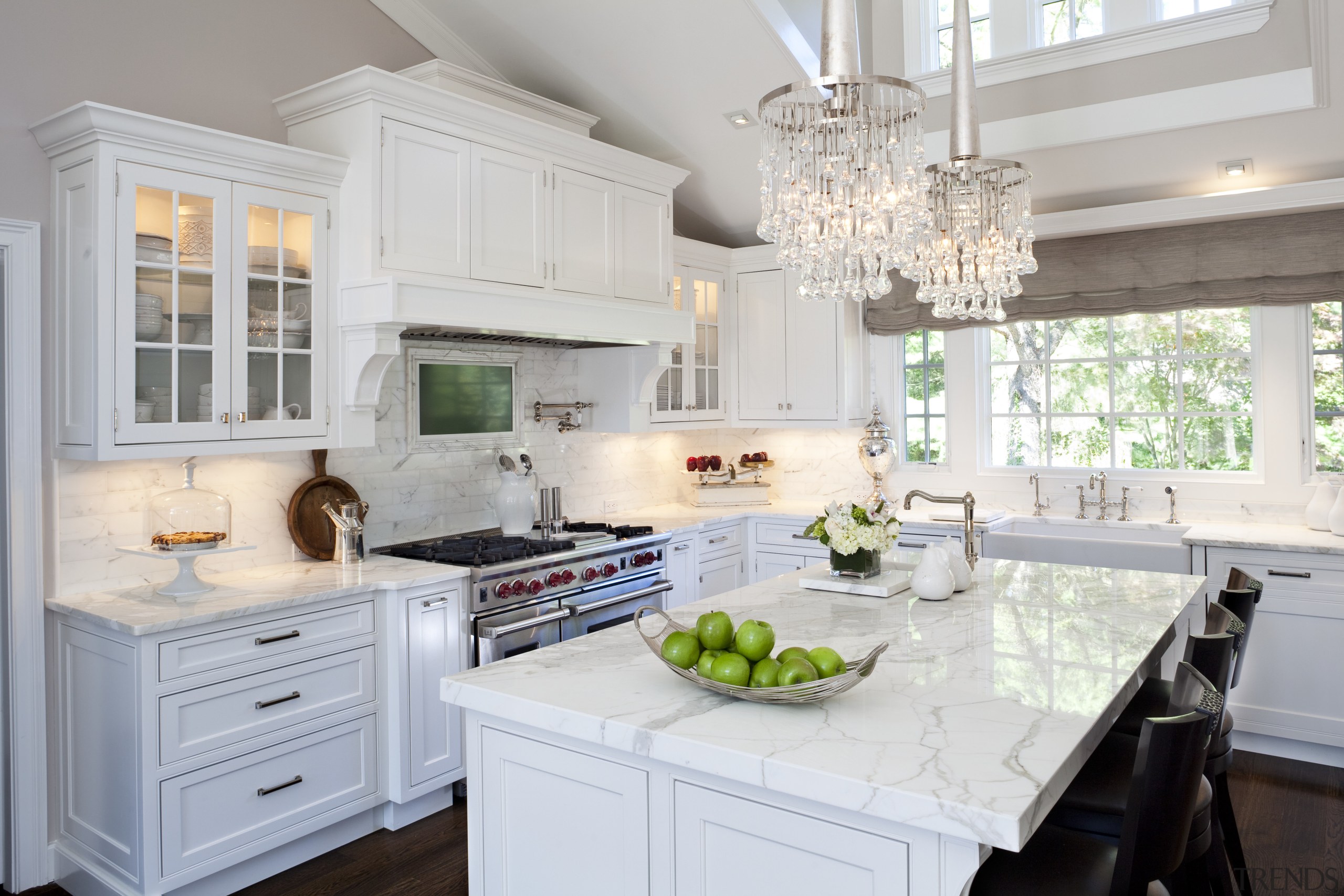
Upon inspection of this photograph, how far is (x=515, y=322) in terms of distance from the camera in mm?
3670

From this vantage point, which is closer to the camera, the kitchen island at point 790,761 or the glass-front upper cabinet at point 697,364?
the kitchen island at point 790,761

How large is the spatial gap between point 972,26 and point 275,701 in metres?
4.09

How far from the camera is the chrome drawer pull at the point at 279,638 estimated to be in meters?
2.91

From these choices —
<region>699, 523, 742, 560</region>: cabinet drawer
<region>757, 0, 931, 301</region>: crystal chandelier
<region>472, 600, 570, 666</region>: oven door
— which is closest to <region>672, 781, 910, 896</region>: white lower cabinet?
<region>757, 0, 931, 301</region>: crystal chandelier

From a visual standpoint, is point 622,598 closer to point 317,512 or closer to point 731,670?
point 317,512

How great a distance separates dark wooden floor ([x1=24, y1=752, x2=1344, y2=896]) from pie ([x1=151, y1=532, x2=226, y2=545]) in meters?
1.14

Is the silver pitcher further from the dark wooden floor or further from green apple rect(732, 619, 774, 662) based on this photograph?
green apple rect(732, 619, 774, 662)

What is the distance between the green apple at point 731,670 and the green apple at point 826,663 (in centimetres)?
12

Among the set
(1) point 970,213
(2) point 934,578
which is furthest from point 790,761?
(1) point 970,213

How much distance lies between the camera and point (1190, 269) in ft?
14.3

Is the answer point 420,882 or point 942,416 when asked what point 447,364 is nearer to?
point 420,882

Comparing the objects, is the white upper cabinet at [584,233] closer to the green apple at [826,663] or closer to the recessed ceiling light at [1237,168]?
the green apple at [826,663]

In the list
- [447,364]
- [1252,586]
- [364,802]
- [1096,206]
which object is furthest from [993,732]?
[1096,206]

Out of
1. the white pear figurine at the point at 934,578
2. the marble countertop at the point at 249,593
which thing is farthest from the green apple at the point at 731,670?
the marble countertop at the point at 249,593
